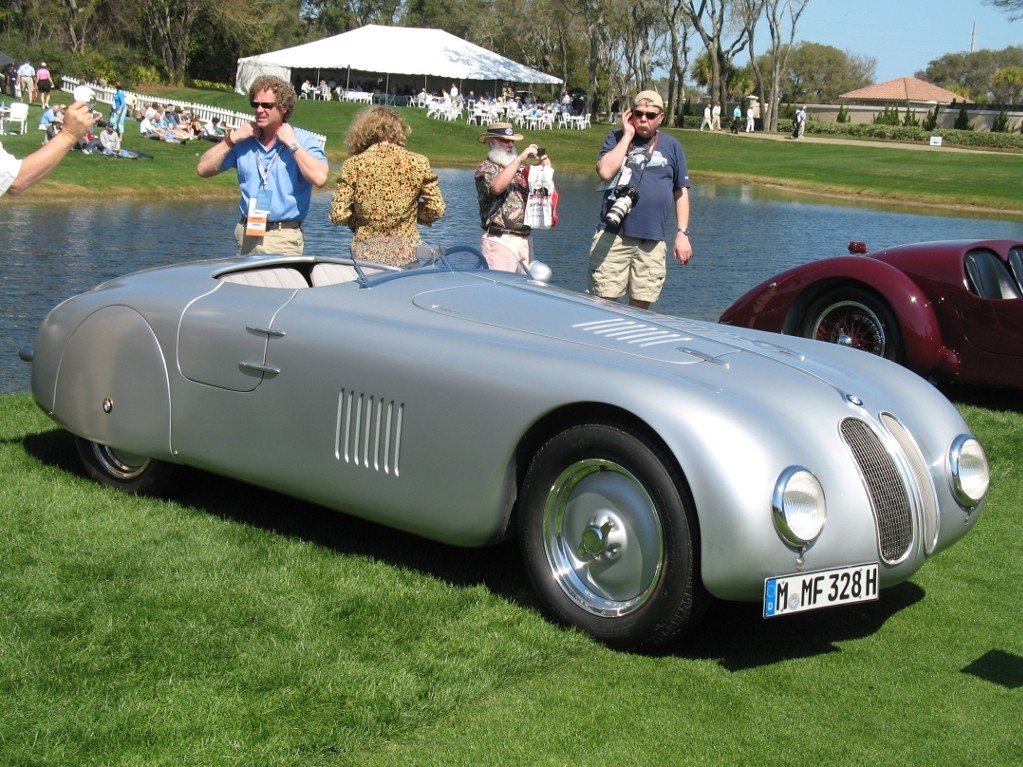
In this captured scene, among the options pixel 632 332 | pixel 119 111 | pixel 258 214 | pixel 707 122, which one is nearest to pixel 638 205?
pixel 258 214

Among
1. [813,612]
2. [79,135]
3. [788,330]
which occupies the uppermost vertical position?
[79,135]

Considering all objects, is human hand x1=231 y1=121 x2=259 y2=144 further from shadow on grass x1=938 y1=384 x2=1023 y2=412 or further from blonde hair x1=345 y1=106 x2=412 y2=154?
shadow on grass x1=938 y1=384 x2=1023 y2=412

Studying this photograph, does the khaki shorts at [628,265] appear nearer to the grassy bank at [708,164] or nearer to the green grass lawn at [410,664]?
the green grass lawn at [410,664]

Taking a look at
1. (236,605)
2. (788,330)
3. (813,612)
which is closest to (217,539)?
(236,605)

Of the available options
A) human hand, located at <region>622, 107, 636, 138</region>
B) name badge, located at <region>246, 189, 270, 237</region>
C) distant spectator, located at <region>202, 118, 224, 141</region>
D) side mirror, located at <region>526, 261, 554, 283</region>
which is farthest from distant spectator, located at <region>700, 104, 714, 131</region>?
side mirror, located at <region>526, 261, 554, 283</region>

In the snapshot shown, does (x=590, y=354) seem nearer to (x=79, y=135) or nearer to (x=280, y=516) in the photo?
(x=280, y=516)

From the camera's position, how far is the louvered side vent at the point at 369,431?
462 centimetres

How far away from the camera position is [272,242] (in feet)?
24.2

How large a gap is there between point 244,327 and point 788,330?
4670 mm

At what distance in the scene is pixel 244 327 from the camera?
5.11 m

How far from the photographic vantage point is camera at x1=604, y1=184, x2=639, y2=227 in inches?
315

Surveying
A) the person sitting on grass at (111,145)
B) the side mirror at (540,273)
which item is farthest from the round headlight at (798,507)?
the person sitting on grass at (111,145)

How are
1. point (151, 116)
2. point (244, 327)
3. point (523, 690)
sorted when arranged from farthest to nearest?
point (151, 116)
point (244, 327)
point (523, 690)

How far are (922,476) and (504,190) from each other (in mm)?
4975
